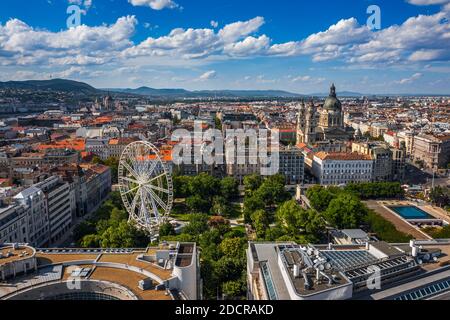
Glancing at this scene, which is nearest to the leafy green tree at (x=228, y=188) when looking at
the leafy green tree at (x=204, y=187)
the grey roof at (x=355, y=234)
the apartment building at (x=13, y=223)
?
the leafy green tree at (x=204, y=187)

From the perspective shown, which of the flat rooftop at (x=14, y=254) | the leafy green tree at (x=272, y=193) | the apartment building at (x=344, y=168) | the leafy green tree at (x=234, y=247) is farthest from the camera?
the apartment building at (x=344, y=168)

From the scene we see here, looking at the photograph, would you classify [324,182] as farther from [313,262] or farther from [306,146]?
[313,262]

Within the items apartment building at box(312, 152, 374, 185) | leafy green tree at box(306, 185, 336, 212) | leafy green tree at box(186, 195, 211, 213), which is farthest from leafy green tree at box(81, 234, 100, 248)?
apartment building at box(312, 152, 374, 185)

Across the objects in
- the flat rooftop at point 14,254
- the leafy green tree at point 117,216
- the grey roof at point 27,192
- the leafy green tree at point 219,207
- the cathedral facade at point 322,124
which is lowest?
the leafy green tree at point 219,207

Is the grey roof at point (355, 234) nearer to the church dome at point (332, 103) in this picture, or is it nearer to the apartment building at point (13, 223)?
the apartment building at point (13, 223)

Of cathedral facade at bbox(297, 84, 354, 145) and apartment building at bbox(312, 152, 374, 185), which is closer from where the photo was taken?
apartment building at bbox(312, 152, 374, 185)

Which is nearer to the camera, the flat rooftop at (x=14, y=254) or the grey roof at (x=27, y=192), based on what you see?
the flat rooftop at (x=14, y=254)

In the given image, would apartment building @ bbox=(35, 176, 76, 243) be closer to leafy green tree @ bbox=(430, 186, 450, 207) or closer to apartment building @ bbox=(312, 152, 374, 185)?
apartment building @ bbox=(312, 152, 374, 185)
